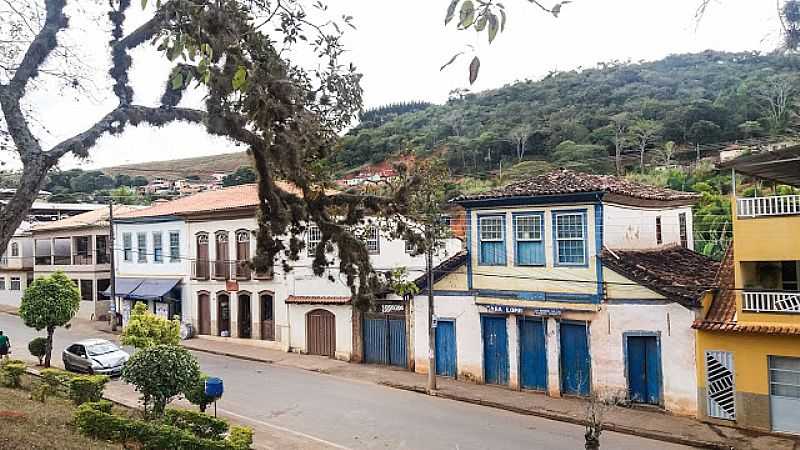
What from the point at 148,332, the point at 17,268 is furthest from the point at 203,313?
the point at 17,268

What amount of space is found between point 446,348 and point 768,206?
32.9 ft

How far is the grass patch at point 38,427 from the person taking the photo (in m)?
10.3

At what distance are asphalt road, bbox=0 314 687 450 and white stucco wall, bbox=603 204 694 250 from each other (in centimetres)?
540

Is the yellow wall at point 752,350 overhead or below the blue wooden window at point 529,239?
below

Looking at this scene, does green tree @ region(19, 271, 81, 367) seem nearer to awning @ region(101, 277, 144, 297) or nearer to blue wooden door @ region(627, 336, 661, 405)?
awning @ region(101, 277, 144, 297)

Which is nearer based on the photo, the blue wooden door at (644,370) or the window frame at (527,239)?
the blue wooden door at (644,370)

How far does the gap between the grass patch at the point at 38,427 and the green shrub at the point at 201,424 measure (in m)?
1.59

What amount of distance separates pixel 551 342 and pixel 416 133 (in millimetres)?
34217

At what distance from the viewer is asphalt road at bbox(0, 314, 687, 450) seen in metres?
14.5

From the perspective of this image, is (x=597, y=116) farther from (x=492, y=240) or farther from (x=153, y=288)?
(x=492, y=240)

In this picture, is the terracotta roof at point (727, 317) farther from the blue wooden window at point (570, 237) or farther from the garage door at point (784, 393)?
the blue wooden window at point (570, 237)

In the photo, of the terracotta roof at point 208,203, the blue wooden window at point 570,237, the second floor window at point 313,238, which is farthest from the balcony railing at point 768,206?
the terracotta roof at point 208,203

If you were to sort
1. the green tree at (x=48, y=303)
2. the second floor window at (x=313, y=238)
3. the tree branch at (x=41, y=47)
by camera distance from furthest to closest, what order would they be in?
1. the green tree at (x=48, y=303)
2. the second floor window at (x=313, y=238)
3. the tree branch at (x=41, y=47)

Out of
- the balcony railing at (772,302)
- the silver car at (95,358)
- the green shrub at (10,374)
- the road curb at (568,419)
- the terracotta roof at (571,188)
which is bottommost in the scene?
the road curb at (568,419)
